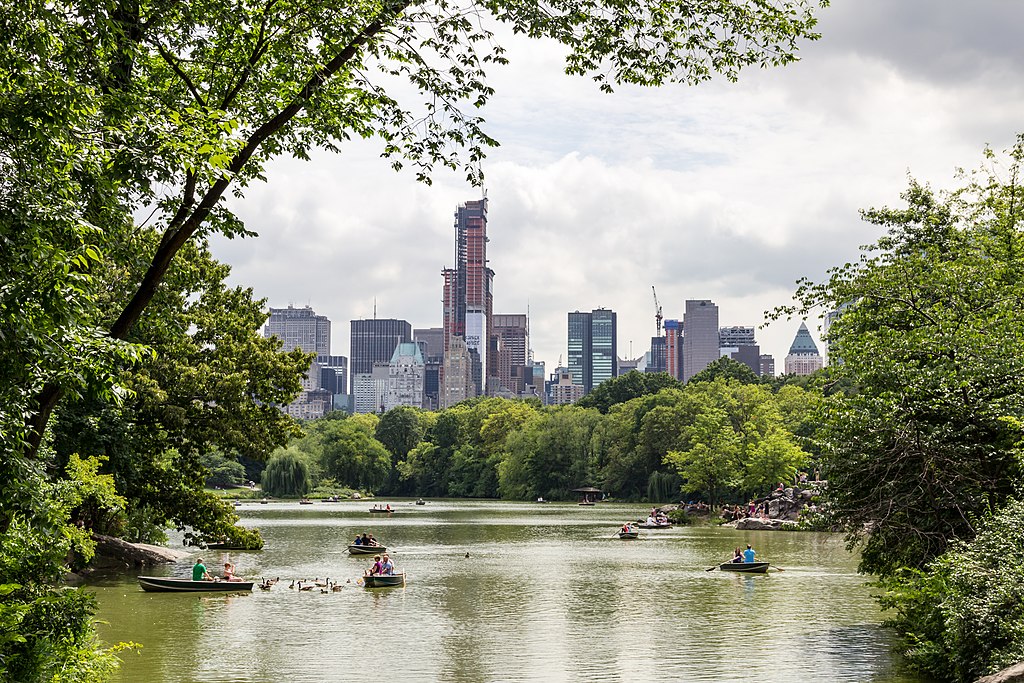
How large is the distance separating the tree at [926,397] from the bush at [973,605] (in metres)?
0.89

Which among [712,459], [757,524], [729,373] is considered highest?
[729,373]

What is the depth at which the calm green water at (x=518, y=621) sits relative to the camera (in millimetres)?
16859

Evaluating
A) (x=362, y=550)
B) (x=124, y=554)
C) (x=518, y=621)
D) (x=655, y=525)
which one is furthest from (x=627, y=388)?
(x=518, y=621)

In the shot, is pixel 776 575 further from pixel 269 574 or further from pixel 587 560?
pixel 269 574

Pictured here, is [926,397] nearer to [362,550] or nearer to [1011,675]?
[1011,675]

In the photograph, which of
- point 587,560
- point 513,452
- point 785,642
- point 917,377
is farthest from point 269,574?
point 513,452

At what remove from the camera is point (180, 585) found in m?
26.4

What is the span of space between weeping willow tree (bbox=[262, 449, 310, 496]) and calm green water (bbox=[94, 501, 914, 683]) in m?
48.3

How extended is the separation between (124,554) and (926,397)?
2473cm

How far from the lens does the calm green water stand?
55.3 ft

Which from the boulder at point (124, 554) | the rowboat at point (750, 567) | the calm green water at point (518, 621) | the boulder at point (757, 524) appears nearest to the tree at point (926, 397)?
the calm green water at point (518, 621)

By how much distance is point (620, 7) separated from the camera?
33.6 ft

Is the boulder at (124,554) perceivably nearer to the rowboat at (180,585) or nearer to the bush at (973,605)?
the rowboat at (180,585)

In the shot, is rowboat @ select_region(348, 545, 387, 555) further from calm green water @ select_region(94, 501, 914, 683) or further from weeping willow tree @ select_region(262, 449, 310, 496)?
weeping willow tree @ select_region(262, 449, 310, 496)
